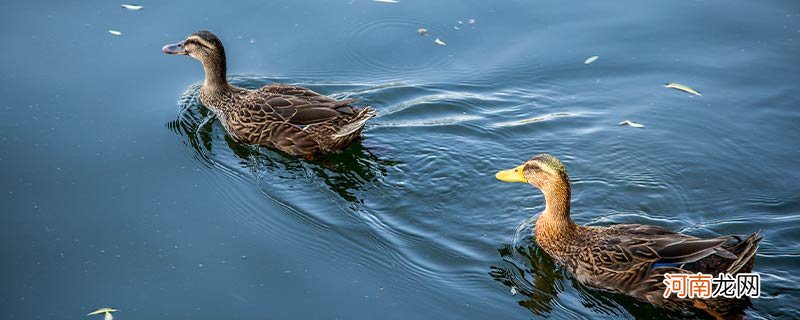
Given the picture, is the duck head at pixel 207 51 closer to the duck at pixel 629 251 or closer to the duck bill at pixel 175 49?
the duck bill at pixel 175 49

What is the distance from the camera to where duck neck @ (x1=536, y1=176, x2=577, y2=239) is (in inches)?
318

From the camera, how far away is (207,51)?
33.0 ft

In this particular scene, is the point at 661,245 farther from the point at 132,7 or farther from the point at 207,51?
the point at 132,7

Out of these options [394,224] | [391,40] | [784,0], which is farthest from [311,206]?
[784,0]

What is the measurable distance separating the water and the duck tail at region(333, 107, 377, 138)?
13.1 inches

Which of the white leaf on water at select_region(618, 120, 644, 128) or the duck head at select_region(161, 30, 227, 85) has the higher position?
the duck head at select_region(161, 30, 227, 85)

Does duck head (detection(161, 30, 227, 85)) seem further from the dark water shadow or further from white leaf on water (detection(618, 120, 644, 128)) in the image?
white leaf on water (detection(618, 120, 644, 128))

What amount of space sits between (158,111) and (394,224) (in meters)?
3.26

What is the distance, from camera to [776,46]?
37.1ft

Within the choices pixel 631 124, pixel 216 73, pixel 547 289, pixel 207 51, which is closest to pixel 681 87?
pixel 631 124

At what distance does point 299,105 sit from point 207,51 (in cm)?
132

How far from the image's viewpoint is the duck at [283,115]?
9508 mm

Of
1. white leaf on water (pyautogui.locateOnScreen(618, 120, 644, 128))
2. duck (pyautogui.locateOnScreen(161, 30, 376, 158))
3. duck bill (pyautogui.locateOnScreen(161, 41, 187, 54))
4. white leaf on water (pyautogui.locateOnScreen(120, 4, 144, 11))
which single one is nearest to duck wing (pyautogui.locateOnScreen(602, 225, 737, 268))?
white leaf on water (pyautogui.locateOnScreen(618, 120, 644, 128))

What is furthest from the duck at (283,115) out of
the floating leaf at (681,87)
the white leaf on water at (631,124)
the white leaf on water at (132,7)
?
the floating leaf at (681,87)
